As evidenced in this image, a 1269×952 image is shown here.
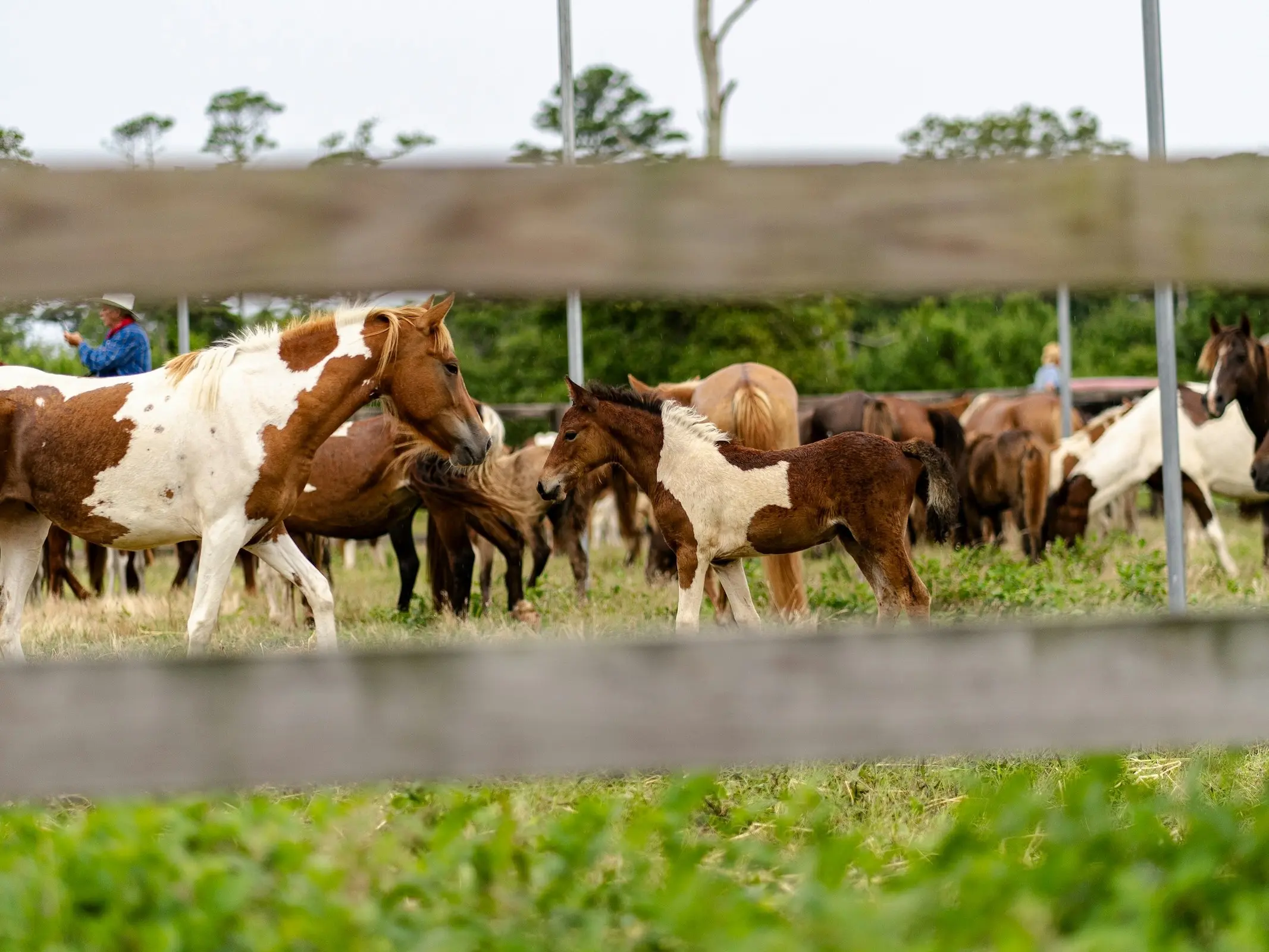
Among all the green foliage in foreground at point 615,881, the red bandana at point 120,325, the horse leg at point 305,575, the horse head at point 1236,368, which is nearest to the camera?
the green foliage in foreground at point 615,881

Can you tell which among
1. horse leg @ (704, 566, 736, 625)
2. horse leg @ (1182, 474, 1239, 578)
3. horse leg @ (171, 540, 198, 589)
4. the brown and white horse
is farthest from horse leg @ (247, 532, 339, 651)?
horse leg @ (1182, 474, 1239, 578)

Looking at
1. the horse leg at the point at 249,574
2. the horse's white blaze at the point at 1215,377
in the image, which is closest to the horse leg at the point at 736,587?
the horse's white blaze at the point at 1215,377

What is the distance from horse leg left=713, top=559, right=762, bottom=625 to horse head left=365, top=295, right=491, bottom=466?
125cm

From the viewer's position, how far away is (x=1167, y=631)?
206 centimetres

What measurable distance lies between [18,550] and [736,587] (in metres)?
3.43

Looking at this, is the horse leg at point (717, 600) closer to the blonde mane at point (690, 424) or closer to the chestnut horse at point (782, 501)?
the chestnut horse at point (782, 501)

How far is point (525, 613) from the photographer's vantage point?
7.59 meters

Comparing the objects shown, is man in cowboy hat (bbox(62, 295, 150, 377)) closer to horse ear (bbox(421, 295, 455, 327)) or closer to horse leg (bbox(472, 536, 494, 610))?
horse leg (bbox(472, 536, 494, 610))

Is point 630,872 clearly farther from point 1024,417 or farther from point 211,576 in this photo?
point 1024,417

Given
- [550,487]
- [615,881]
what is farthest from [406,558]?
[615,881]

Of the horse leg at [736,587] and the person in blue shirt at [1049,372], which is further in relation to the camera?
the person in blue shirt at [1049,372]

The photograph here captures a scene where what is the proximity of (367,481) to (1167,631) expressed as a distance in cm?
659

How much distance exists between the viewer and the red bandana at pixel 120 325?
8.86 m

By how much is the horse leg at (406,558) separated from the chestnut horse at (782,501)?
2893mm
